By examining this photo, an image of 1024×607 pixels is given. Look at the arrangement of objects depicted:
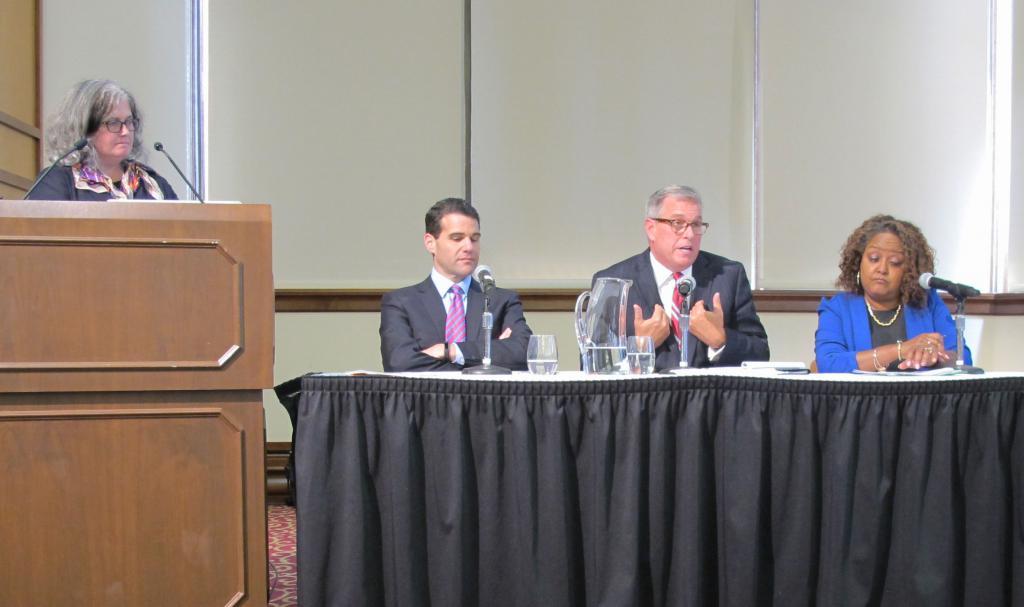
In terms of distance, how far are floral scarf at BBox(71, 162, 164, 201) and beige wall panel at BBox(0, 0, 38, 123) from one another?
1.12 metres

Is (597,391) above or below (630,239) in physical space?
below

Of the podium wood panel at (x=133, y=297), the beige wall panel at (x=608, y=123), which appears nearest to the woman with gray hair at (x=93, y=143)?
the podium wood panel at (x=133, y=297)

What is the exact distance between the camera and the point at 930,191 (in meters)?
4.79

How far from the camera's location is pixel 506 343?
3.14 m

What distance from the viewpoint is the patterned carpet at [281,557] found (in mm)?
2828

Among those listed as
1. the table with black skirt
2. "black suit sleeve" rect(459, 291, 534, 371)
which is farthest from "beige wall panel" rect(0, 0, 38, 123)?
the table with black skirt

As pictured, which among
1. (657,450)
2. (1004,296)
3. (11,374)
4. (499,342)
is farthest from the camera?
(1004,296)

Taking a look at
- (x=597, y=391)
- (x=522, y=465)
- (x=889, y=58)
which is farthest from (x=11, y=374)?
(x=889, y=58)

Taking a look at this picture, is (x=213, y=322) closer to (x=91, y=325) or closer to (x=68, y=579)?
(x=91, y=325)

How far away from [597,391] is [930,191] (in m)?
3.26

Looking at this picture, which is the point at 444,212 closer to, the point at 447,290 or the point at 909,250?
the point at 447,290

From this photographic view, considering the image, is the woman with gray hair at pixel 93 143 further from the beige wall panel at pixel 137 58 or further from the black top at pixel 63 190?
the beige wall panel at pixel 137 58

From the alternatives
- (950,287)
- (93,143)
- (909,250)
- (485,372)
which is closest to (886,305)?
(909,250)

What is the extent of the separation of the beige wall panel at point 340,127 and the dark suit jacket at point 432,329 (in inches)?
46.8
